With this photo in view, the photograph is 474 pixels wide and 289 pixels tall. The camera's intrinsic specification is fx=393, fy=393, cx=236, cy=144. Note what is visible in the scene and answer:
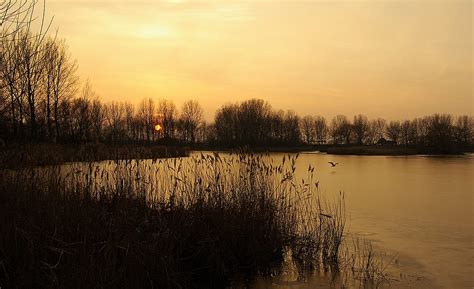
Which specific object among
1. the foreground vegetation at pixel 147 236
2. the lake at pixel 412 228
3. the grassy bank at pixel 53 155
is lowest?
the lake at pixel 412 228

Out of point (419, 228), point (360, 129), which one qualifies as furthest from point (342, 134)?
point (419, 228)

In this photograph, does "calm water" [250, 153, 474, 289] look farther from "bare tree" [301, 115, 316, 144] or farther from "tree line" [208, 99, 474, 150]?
"bare tree" [301, 115, 316, 144]

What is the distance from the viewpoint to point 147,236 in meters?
3.70

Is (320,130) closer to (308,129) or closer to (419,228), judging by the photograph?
(308,129)

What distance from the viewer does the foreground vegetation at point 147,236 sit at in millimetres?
3066

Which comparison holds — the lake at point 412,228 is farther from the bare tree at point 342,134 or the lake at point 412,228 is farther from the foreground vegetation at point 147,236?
the bare tree at point 342,134

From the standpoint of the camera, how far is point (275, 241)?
484 cm

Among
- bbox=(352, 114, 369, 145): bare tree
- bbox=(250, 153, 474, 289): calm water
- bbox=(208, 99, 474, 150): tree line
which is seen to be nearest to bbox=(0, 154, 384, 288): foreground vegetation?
bbox=(250, 153, 474, 289): calm water

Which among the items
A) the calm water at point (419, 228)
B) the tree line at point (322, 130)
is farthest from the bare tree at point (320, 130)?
the calm water at point (419, 228)

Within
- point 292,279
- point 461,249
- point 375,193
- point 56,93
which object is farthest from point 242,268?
point 56,93

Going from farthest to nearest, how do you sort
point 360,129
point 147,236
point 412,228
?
point 360,129
point 412,228
point 147,236

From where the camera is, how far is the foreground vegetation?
3066mm

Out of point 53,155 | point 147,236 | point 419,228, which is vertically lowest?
point 419,228

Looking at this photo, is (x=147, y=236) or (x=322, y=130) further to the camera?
(x=322, y=130)
